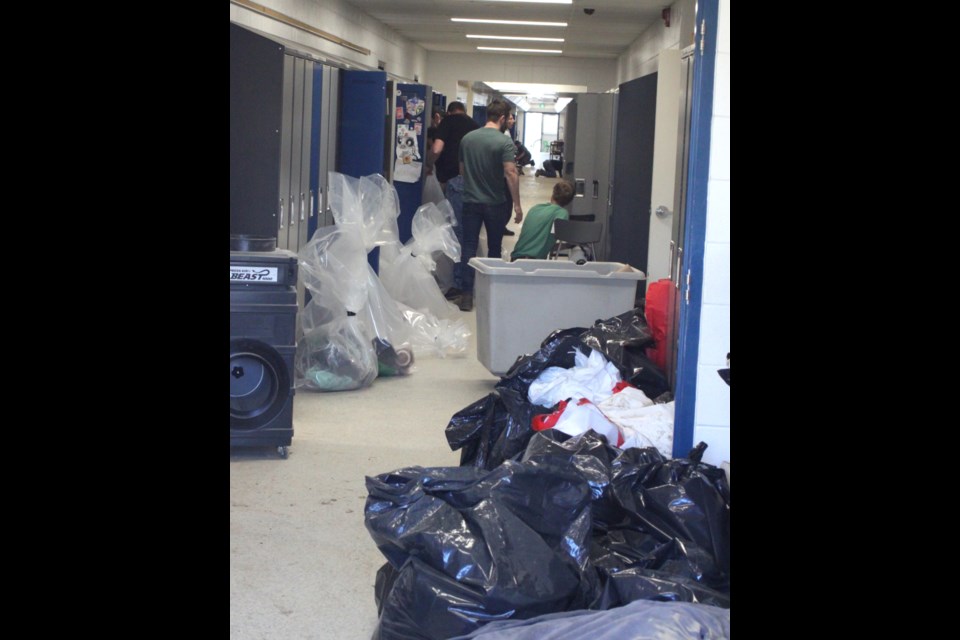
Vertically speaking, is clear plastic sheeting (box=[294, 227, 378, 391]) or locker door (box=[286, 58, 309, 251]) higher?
locker door (box=[286, 58, 309, 251])

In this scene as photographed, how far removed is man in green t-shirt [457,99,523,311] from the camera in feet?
25.4

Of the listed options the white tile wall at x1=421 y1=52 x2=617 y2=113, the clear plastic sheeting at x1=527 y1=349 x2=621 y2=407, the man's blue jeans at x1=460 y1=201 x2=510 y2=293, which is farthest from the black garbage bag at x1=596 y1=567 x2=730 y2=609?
the white tile wall at x1=421 y1=52 x2=617 y2=113

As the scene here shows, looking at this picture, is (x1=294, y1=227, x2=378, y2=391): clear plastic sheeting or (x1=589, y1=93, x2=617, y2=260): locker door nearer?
(x1=294, y1=227, x2=378, y2=391): clear plastic sheeting

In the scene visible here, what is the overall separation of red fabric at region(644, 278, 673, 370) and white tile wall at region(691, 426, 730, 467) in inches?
41.5

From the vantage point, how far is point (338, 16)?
35.4 feet

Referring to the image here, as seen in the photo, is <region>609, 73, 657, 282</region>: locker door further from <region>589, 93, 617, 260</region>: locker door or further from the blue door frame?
the blue door frame

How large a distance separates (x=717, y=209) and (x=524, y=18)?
9.59 metres

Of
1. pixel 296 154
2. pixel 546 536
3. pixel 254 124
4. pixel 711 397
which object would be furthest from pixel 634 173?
pixel 546 536

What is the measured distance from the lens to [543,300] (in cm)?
527

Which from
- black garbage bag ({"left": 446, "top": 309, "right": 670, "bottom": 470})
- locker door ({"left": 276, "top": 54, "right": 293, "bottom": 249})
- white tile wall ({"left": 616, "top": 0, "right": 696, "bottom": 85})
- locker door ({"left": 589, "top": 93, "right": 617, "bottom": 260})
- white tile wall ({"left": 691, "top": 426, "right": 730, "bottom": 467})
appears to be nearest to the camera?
white tile wall ({"left": 691, "top": 426, "right": 730, "bottom": 467})

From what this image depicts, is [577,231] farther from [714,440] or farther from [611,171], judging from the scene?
[714,440]

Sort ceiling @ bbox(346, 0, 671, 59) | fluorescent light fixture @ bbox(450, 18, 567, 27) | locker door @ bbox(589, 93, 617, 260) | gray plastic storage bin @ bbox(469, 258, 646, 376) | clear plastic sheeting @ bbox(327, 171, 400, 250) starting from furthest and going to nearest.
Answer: fluorescent light fixture @ bbox(450, 18, 567, 27) → ceiling @ bbox(346, 0, 671, 59) → locker door @ bbox(589, 93, 617, 260) → clear plastic sheeting @ bbox(327, 171, 400, 250) → gray plastic storage bin @ bbox(469, 258, 646, 376)
